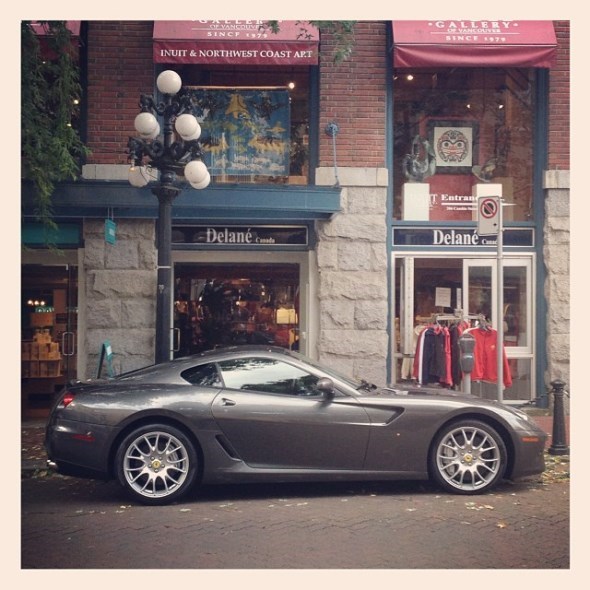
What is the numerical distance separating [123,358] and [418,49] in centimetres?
608

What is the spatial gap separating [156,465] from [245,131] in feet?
20.7

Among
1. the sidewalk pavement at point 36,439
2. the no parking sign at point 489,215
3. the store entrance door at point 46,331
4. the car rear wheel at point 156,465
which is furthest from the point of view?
the store entrance door at point 46,331

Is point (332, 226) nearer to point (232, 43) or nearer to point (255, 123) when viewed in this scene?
point (255, 123)

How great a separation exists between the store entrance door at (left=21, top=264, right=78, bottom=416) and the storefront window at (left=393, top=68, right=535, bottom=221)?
5.27m

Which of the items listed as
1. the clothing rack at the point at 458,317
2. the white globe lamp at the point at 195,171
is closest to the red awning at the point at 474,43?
the clothing rack at the point at 458,317

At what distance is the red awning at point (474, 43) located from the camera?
10.5 m

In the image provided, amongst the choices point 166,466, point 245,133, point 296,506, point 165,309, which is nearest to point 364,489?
point 296,506

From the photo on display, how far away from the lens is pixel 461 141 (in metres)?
11.9

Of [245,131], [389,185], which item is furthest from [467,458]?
[245,131]

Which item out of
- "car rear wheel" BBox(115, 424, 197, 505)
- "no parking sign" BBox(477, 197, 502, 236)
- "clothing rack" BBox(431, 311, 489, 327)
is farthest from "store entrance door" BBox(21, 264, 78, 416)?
"no parking sign" BBox(477, 197, 502, 236)

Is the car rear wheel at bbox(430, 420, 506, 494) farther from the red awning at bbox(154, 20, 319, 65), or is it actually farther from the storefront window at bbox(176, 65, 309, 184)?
the red awning at bbox(154, 20, 319, 65)

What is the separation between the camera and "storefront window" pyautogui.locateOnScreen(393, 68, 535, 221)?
11.7m

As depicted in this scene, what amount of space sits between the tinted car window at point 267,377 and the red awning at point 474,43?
5.56m

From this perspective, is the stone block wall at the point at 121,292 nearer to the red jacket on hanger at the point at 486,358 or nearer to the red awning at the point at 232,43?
the red awning at the point at 232,43
